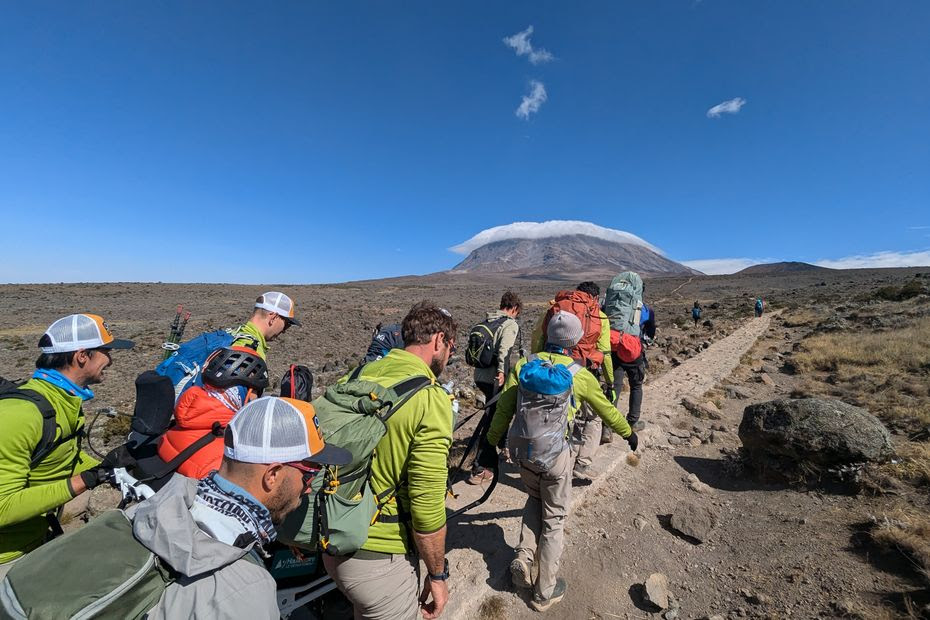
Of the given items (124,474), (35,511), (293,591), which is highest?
(124,474)

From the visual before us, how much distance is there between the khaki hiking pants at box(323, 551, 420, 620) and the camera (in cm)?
206

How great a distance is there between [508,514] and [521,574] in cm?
105

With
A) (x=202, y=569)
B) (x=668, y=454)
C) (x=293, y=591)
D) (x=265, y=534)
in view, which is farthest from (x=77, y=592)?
(x=668, y=454)

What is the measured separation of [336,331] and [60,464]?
22726mm

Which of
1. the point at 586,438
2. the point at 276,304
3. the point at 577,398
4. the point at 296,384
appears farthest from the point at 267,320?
the point at 586,438

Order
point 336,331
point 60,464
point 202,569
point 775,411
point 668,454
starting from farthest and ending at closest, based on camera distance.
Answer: point 336,331 < point 668,454 < point 775,411 < point 60,464 < point 202,569

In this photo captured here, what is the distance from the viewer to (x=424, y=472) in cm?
208

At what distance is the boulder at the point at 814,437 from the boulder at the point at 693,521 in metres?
1.58

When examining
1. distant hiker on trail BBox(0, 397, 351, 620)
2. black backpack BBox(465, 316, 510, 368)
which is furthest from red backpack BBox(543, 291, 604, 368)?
distant hiker on trail BBox(0, 397, 351, 620)

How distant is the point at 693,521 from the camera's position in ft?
14.3

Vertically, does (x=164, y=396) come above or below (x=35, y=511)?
above

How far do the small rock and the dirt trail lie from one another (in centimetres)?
62

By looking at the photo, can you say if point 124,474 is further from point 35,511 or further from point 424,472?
point 424,472

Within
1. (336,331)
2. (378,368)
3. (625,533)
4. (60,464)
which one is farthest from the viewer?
(336,331)
